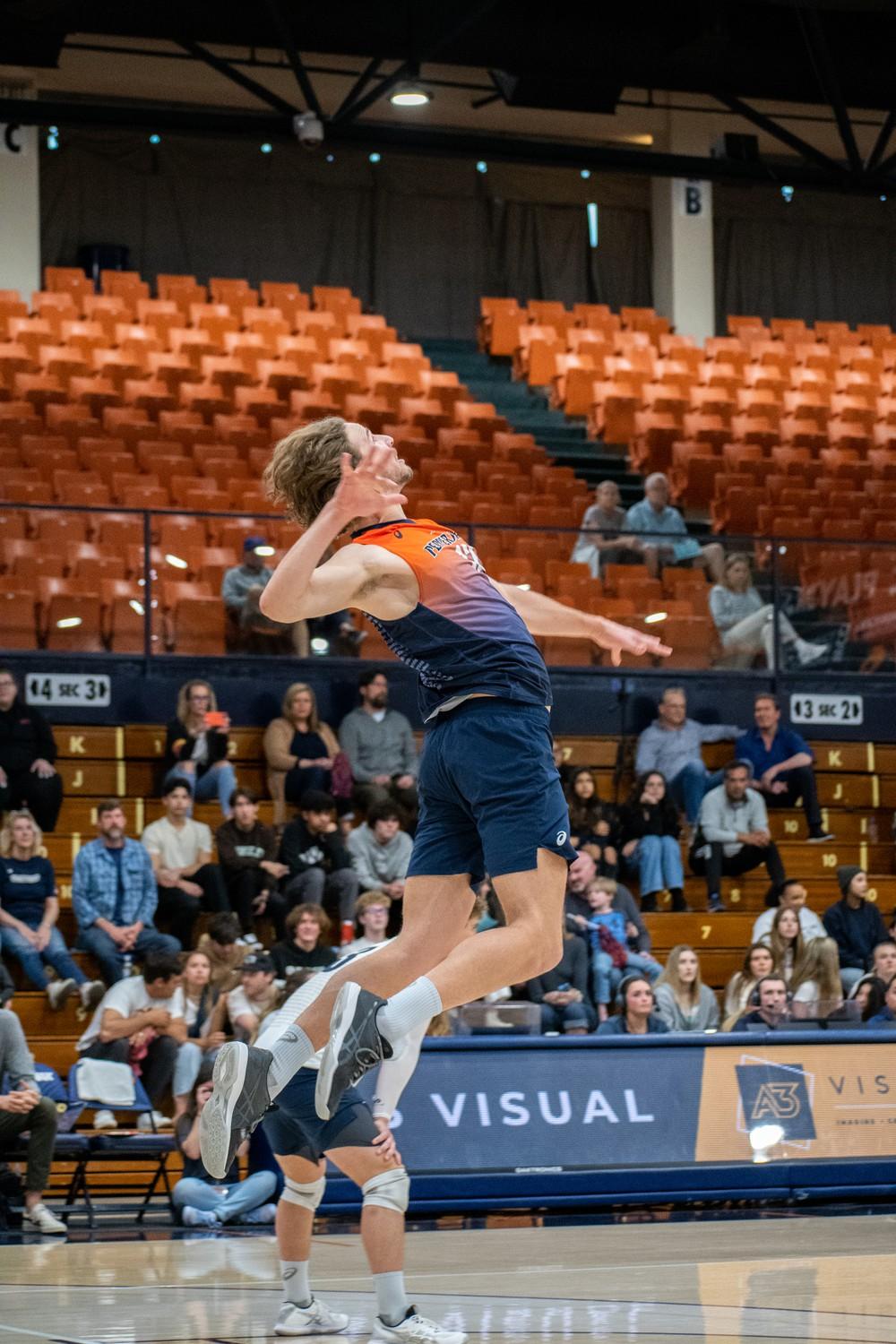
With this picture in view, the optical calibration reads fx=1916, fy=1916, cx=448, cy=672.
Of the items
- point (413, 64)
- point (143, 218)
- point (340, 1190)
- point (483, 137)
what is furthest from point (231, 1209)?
point (143, 218)

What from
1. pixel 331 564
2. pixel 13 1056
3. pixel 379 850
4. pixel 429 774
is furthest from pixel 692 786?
pixel 331 564

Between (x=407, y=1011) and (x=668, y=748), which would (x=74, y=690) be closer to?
(x=668, y=748)

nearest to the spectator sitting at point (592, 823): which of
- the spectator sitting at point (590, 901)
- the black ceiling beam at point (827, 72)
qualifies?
the spectator sitting at point (590, 901)

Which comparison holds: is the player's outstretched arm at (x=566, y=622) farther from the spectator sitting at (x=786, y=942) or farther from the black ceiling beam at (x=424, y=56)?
the black ceiling beam at (x=424, y=56)

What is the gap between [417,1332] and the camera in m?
5.56

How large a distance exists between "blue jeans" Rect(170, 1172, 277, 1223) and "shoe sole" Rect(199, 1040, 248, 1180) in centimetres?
508

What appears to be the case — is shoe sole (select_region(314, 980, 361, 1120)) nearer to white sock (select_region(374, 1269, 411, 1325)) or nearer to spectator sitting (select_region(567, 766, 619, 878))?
white sock (select_region(374, 1269, 411, 1325))

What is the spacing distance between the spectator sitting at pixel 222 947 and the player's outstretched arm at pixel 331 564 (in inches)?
293

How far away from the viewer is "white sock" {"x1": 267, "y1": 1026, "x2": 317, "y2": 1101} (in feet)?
17.5

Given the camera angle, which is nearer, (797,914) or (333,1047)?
(333,1047)

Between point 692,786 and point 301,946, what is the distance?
489cm

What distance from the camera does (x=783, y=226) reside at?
3077 cm

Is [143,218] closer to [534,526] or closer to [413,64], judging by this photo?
[413,64]

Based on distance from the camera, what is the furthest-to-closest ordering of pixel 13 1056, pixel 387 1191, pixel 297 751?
pixel 297 751, pixel 13 1056, pixel 387 1191
